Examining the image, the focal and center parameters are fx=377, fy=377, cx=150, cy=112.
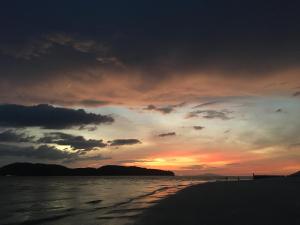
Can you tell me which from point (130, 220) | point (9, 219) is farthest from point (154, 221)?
point (9, 219)

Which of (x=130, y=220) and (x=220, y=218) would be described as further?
(x=130, y=220)

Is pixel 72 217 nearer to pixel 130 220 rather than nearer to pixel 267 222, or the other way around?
pixel 130 220

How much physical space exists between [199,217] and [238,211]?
10.6ft

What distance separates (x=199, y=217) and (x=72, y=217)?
9.05 metres

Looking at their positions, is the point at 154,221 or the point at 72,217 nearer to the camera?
the point at 154,221

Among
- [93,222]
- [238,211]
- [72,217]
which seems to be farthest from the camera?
[72,217]

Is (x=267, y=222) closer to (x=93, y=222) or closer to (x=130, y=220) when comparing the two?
(x=130, y=220)

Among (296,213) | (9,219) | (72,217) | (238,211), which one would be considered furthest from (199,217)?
(9,219)

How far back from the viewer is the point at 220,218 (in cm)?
2092

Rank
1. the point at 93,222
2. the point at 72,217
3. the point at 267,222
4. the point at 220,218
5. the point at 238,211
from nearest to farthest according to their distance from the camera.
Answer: the point at 267,222
the point at 220,218
the point at 93,222
the point at 238,211
the point at 72,217

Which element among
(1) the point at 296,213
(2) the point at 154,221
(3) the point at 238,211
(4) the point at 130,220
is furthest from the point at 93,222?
(1) the point at 296,213

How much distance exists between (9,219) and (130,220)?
9.42 meters

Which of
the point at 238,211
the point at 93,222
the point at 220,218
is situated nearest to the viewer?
the point at 220,218

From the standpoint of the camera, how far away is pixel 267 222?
18.7 meters
